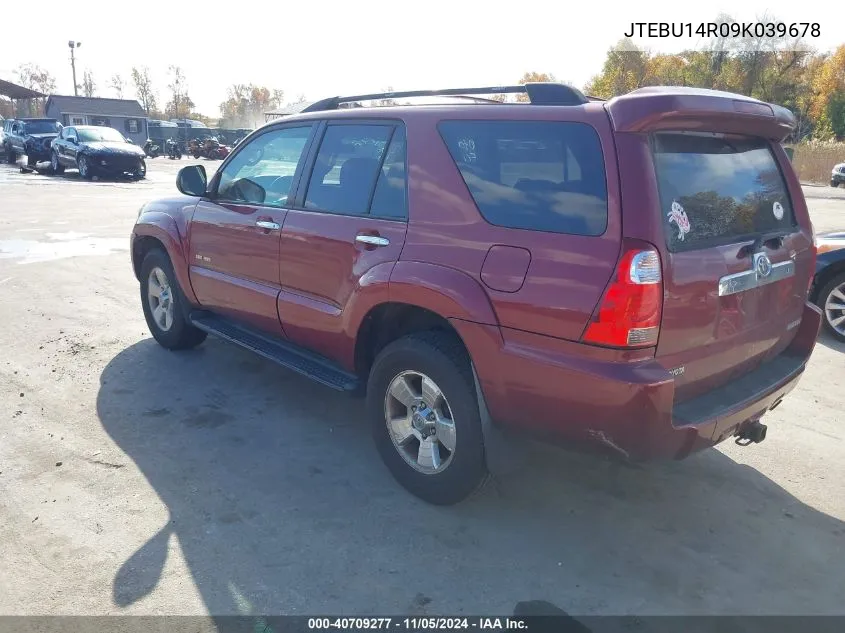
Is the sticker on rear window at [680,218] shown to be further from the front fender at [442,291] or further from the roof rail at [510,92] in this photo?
the front fender at [442,291]

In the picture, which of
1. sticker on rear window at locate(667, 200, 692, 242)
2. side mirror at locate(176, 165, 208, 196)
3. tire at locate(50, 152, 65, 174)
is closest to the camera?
sticker on rear window at locate(667, 200, 692, 242)

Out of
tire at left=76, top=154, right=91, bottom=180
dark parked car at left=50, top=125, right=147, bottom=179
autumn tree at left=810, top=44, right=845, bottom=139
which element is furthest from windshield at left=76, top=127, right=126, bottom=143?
autumn tree at left=810, top=44, right=845, bottom=139

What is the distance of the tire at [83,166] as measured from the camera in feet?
78.1

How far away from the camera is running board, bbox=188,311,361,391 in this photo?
3.95 metres

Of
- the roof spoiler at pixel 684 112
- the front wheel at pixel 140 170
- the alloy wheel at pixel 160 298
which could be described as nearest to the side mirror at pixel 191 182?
the alloy wheel at pixel 160 298

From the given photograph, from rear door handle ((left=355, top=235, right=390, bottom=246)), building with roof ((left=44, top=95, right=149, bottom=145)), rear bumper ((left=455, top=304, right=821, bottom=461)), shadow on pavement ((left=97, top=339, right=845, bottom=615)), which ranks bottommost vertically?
shadow on pavement ((left=97, top=339, right=845, bottom=615))

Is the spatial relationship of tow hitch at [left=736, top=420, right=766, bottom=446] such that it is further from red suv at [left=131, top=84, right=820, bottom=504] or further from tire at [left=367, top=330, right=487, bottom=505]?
tire at [left=367, top=330, right=487, bottom=505]

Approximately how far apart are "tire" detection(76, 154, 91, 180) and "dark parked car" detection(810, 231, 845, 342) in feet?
77.1

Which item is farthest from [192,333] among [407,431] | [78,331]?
[407,431]

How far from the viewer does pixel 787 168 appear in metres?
3.72

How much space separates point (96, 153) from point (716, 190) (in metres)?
24.5

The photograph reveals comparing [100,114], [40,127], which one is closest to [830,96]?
[40,127]

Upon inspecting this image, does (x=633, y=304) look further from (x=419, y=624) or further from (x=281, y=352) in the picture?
(x=281, y=352)

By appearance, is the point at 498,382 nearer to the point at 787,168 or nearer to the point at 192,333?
the point at 787,168
